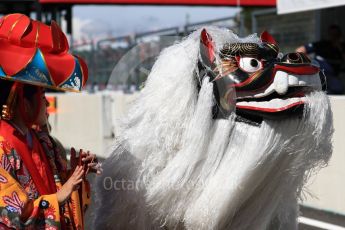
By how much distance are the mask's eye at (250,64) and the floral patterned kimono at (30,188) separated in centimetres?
103

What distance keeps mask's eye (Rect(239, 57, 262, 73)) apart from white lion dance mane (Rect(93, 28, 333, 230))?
199 mm

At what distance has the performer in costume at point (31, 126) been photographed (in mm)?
2992

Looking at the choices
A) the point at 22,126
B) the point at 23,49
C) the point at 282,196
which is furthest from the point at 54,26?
the point at 282,196

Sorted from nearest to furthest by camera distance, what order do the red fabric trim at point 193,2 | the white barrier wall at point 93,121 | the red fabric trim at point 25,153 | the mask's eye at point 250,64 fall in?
1. the red fabric trim at point 25,153
2. the mask's eye at point 250,64
3. the white barrier wall at point 93,121
4. the red fabric trim at point 193,2

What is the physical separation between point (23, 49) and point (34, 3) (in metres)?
11.8

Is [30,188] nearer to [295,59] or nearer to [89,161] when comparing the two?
[89,161]

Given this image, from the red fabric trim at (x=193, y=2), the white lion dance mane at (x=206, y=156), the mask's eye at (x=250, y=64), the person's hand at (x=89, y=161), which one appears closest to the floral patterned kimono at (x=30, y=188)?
the person's hand at (x=89, y=161)

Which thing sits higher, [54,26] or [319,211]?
[54,26]

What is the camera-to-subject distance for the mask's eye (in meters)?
3.49

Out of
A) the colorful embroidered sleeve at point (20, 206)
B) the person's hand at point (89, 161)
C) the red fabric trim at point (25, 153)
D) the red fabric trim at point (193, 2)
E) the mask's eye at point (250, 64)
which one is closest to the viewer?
the colorful embroidered sleeve at point (20, 206)

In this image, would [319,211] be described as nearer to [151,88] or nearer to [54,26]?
[151,88]

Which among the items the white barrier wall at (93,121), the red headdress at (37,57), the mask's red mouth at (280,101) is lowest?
the white barrier wall at (93,121)

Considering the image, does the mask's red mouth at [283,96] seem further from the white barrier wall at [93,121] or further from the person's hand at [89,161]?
the white barrier wall at [93,121]

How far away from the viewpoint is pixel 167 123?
144 inches
